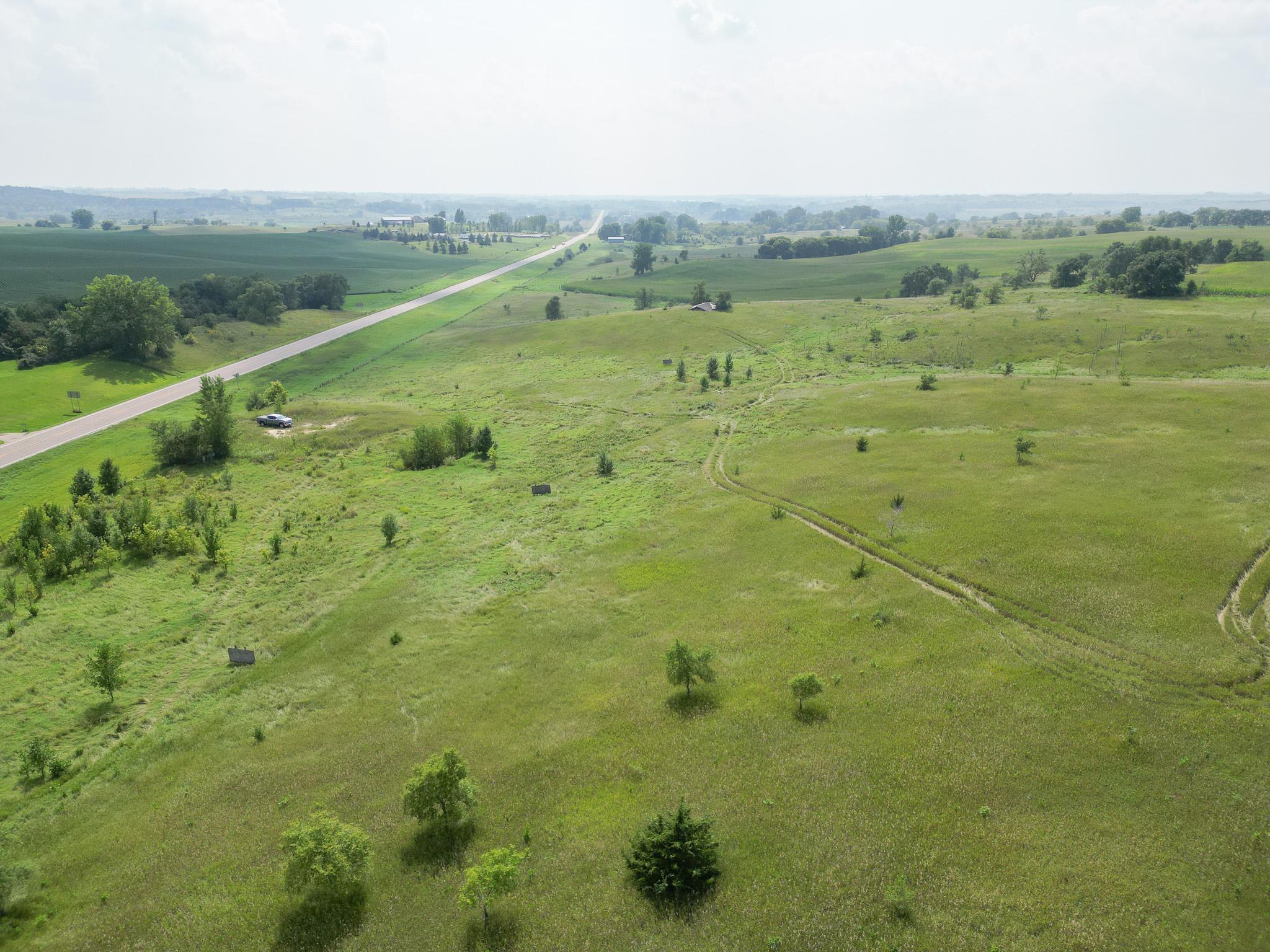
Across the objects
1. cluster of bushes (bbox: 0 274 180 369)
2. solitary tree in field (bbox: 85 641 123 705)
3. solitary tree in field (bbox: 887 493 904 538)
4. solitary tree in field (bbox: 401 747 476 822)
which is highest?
cluster of bushes (bbox: 0 274 180 369)

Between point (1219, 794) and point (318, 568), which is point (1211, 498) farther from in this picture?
point (318, 568)

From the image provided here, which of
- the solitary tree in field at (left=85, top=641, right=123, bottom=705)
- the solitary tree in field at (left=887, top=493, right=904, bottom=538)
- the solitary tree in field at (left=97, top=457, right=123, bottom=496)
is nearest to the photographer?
the solitary tree in field at (left=85, top=641, right=123, bottom=705)

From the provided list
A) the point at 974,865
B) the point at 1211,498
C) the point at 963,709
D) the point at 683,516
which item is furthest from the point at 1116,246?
the point at 974,865

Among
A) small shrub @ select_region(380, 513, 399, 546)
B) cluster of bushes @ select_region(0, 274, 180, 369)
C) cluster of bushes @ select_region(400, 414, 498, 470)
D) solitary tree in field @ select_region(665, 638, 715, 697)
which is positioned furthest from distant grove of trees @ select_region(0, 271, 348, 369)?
solitary tree in field @ select_region(665, 638, 715, 697)

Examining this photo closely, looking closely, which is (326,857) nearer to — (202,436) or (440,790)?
(440,790)

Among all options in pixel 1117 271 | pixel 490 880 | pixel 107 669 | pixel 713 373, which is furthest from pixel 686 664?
pixel 1117 271

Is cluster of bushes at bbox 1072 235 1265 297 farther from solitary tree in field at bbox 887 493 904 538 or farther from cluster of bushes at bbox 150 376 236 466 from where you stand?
cluster of bushes at bbox 150 376 236 466
